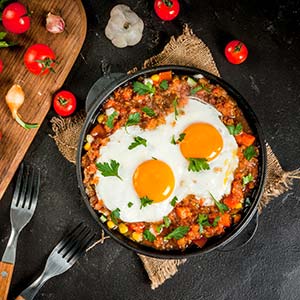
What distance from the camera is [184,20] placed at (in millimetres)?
4473

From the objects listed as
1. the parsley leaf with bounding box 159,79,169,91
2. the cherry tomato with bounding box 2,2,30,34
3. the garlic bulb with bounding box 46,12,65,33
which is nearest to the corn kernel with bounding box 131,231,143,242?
the parsley leaf with bounding box 159,79,169,91

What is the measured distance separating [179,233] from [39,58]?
1.62m

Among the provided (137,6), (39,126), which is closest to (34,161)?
(39,126)

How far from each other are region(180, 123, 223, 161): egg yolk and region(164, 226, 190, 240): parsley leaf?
1.70ft

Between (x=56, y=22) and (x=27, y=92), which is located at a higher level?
(x=56, y=22)

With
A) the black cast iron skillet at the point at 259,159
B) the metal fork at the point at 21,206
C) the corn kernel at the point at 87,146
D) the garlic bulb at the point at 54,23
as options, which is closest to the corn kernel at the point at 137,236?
the black cast iron skillet at the point at 259,159

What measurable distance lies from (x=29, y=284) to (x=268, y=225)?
194 cm

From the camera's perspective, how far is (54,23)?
13.8ft

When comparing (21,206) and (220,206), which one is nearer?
(220,206)

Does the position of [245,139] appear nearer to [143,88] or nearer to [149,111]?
[149,111]

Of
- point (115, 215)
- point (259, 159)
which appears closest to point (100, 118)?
point (115, 215)

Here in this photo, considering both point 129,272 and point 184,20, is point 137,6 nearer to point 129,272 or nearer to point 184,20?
point 184,20

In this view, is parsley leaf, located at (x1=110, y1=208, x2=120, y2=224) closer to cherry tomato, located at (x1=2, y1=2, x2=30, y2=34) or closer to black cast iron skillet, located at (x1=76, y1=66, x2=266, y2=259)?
black cast iron skillet, located at (x1=76, y1=66, x2=266, y2=259)

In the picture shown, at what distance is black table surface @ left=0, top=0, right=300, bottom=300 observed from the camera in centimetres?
444
